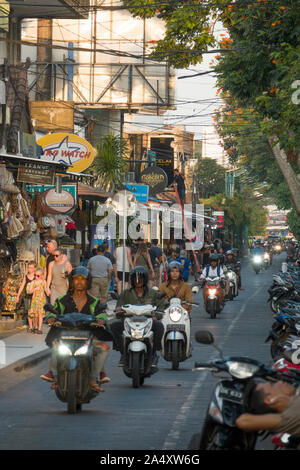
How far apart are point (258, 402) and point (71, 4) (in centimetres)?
2529

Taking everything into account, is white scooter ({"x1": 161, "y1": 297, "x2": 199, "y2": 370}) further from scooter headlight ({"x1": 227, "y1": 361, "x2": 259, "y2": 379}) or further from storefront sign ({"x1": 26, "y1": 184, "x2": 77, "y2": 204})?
storefront sign ({"x1": 26, "y1": 184, "x2": 77, "y2": 204})

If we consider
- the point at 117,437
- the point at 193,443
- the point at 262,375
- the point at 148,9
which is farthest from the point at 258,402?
the point at 148,9

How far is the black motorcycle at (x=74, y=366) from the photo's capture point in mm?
11367

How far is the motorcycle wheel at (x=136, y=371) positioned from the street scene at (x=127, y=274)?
2cm

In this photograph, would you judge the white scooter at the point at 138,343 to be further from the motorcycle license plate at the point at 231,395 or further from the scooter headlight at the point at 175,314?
the motorcycle license plate at the point at 231,395

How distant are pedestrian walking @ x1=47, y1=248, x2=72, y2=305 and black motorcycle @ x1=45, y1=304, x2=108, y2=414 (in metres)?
9.84

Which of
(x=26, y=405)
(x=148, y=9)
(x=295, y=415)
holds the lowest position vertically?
(x=26, y=405)

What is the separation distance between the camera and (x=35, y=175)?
2250cm

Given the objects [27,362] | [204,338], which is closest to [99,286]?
[27,362]

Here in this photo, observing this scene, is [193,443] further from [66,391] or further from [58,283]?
[58,283]

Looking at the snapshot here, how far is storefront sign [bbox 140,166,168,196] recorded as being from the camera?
47.3 m

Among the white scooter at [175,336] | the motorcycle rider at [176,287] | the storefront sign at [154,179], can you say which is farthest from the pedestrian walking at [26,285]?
the storefront sign at [154,179]

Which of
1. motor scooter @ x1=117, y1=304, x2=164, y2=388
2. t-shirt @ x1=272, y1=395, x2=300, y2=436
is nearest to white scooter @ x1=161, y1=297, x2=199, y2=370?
motor scooter @ x1=117, y1=304, x2=164, y2=388

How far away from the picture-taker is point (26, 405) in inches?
493
